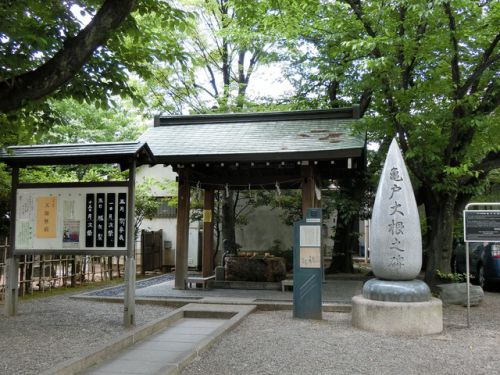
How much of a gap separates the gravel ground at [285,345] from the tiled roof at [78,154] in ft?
8.92

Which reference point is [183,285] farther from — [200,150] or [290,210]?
[290,210]

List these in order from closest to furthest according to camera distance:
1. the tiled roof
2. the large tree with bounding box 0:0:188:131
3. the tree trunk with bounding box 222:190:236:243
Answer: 1. the large tree with bounding box 0:0:188:131
2. the tiled roof
3. the tree trunk with bounding box 222:190:236:243

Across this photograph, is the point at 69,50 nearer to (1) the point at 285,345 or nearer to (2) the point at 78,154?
(2) the point at 78,154

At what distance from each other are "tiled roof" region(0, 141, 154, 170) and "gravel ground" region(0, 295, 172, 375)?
8.90 feet

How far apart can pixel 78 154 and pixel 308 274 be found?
4.58 metres

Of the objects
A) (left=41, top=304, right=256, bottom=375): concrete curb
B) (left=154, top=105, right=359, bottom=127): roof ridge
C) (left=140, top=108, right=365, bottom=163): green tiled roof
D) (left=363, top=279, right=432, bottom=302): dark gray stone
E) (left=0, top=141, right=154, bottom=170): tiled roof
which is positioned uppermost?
(left=154, top=105, right=359, bottom=127): roof ridge

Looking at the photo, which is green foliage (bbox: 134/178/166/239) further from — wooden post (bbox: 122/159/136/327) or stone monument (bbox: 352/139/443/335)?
stone monument (bbox: 352/139/443/335)

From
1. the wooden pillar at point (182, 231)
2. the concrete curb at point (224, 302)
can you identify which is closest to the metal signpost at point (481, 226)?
the concrete curb at point (224, 302)

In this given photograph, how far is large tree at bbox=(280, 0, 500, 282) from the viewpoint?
9672mm

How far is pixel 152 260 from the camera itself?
60.9 feet

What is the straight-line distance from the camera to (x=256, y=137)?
12.9 meters

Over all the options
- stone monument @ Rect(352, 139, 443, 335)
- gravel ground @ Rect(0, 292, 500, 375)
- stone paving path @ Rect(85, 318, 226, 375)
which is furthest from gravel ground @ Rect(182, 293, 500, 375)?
stone paving path @ Rect(85, 318, 226, 375)

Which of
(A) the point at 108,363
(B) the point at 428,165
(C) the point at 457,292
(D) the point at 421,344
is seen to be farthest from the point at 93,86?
(C) the point at 457,292

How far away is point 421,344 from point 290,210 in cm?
1101
